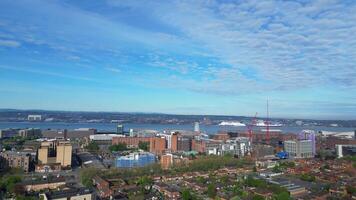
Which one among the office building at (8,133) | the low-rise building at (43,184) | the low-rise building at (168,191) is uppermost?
the office building at (8,133)

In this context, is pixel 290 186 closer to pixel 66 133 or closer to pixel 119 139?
pixel 119 139

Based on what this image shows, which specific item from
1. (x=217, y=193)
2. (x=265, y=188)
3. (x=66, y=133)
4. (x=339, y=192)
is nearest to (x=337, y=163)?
(x=339, y=192)

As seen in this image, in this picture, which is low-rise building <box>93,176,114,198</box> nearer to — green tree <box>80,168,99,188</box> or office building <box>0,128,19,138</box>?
green tree <box>80,168,99,188</box>

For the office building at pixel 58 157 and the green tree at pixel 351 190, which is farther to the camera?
the office building at pixel 58 157

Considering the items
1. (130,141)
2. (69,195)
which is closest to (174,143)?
(130,141)

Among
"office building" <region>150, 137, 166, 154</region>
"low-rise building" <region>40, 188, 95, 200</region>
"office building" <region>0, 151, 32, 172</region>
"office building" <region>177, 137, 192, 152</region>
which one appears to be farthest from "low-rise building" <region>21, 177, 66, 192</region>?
"office building" <region>177, 137, 192, 152</region>

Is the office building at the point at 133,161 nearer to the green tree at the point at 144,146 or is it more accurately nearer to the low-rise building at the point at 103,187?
the low-rise building at the point at 103,187

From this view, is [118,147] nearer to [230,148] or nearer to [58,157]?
[58,157]

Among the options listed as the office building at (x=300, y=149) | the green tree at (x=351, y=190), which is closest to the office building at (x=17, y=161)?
the green tree at (x=351, y=190)
